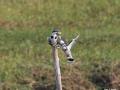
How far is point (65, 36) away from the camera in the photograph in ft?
45.6

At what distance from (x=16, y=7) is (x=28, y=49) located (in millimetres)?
3771

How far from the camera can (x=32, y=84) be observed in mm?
11086

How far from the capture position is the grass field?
1124 cm

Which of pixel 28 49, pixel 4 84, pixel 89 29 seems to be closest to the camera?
pixel 4 84

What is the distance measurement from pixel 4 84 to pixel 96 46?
10.0 ft

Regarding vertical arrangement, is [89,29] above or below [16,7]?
below

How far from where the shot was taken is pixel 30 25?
15.2m

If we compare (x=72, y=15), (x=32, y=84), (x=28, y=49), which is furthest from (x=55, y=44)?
(x=72, y=15)

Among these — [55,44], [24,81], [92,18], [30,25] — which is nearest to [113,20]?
[92,18]

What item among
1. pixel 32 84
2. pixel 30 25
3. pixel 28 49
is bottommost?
pixel 32 84

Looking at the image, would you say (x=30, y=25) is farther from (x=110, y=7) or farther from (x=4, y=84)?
(x=4, y=84)

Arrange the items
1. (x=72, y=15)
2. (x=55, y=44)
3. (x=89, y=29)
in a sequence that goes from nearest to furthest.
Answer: (x=55, y=44) → (x=89, y=29) → (x=72, y=15)

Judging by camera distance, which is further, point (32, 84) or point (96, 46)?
point (96, 46)

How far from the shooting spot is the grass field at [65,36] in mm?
11242
